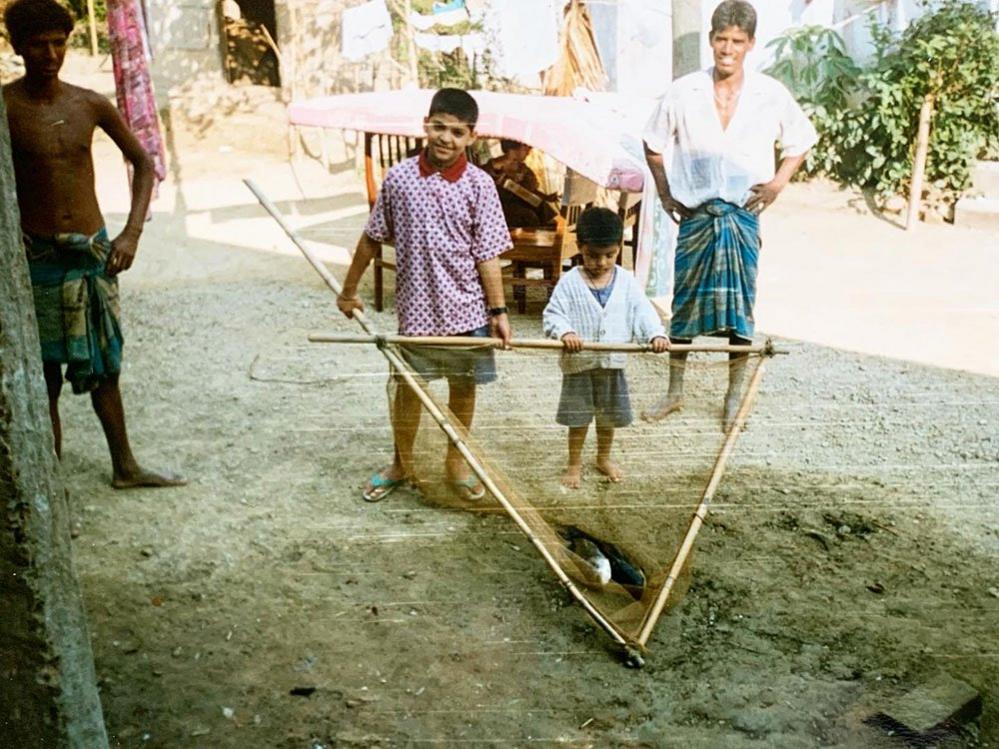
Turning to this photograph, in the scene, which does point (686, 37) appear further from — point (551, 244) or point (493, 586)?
point (493, 586)

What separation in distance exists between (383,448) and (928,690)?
1.83m

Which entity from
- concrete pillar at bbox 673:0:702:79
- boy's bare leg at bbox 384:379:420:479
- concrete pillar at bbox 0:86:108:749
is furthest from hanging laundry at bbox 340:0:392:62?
concrete pillar at bbox 0:86:108:749

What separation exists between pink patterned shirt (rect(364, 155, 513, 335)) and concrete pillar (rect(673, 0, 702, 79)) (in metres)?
1.76

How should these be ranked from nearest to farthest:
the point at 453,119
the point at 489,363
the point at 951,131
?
the point at 453,119, the point at 489,363, the point at 951,131

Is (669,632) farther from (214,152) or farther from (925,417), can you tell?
(214,152)

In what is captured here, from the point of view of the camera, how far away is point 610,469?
255cm

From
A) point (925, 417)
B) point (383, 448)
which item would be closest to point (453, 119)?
point (383, 448)

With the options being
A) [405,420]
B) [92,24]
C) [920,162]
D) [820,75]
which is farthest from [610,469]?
[92,24]

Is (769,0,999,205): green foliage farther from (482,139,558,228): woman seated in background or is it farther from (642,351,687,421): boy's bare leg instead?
(642,351,687,421): boy's bare leg

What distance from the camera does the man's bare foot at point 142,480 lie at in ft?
9.42

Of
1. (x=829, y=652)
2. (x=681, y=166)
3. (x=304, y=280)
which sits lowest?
(x=829, y=652)

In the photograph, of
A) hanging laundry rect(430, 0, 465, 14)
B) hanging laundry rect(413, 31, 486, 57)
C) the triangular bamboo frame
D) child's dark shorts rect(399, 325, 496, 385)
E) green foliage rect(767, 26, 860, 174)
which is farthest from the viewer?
hanging laundry rect(430, 0, 465, 14)

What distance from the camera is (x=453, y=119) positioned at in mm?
2391

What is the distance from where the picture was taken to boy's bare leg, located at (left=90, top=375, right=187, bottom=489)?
2.73 meters
